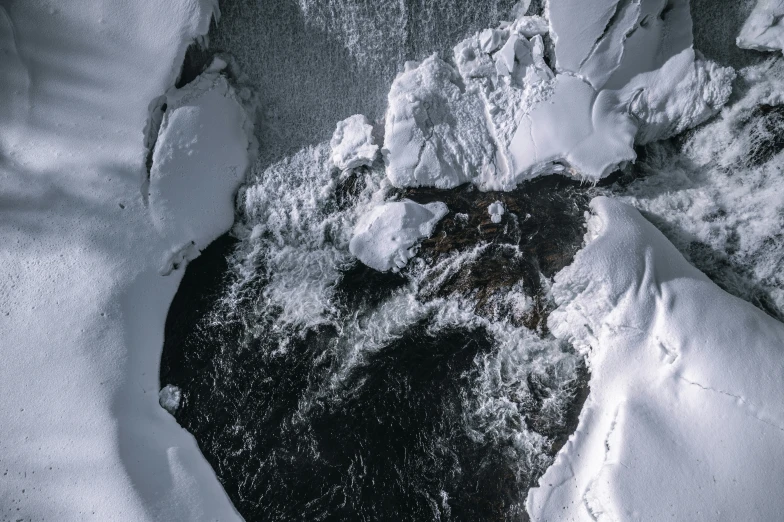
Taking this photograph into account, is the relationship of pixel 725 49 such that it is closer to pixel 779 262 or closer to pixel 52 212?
pixel 779 262

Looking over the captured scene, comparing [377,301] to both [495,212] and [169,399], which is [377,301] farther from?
[169,399]

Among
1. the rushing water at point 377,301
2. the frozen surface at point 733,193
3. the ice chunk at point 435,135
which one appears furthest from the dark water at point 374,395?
the frozen surface at point 733,193

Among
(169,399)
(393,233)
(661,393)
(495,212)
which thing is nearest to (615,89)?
(495,212)

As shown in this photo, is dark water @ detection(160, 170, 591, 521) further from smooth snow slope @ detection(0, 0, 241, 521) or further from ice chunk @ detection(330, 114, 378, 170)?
ice chunk @ detection(330, 114, 378, 170)

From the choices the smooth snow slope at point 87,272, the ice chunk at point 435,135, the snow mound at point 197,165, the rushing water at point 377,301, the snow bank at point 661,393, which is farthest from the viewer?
the ice chunk at point 435,135

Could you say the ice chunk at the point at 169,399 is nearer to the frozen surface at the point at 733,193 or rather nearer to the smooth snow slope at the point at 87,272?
the smooth snow slope at the point at 87,272
